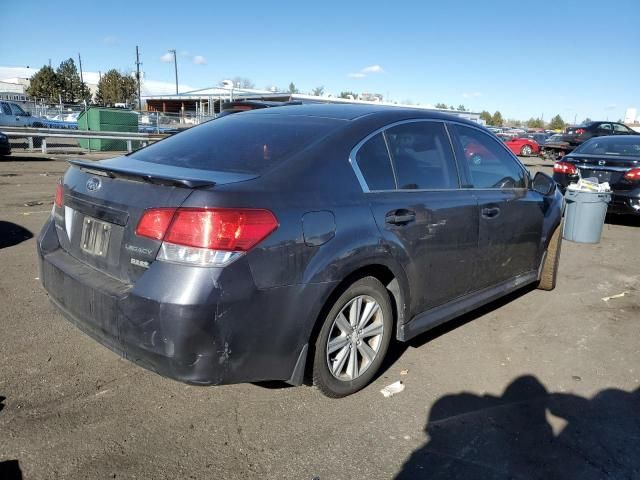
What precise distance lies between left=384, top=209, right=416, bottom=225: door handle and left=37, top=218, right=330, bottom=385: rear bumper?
0.66 metres

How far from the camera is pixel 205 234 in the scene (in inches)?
94.7

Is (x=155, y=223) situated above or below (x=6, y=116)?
above

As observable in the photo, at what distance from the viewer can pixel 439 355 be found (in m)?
3.87

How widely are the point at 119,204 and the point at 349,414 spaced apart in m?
1.74

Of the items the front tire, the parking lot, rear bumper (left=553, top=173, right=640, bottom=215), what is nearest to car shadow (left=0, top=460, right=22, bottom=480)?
the parking lot

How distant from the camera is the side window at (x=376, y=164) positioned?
10.3 ft

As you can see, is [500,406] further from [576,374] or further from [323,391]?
[323,391]

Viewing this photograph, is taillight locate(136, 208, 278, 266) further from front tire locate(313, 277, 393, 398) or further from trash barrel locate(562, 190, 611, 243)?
trash barrel locate(562, 190, 611, 243)

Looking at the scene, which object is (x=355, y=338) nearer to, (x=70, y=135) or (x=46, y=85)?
(x=70, y=135)

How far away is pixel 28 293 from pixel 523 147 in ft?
102

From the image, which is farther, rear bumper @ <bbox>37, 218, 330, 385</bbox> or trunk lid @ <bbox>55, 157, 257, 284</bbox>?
trunk lid @ <bbox>55, 157, 257, 284</bbox>

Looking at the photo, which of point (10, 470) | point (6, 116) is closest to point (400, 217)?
point (10, 470)

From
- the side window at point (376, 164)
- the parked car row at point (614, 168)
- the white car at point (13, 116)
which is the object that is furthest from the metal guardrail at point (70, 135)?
the side window at point (376, 164)

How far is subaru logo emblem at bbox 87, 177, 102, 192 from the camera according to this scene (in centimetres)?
286
